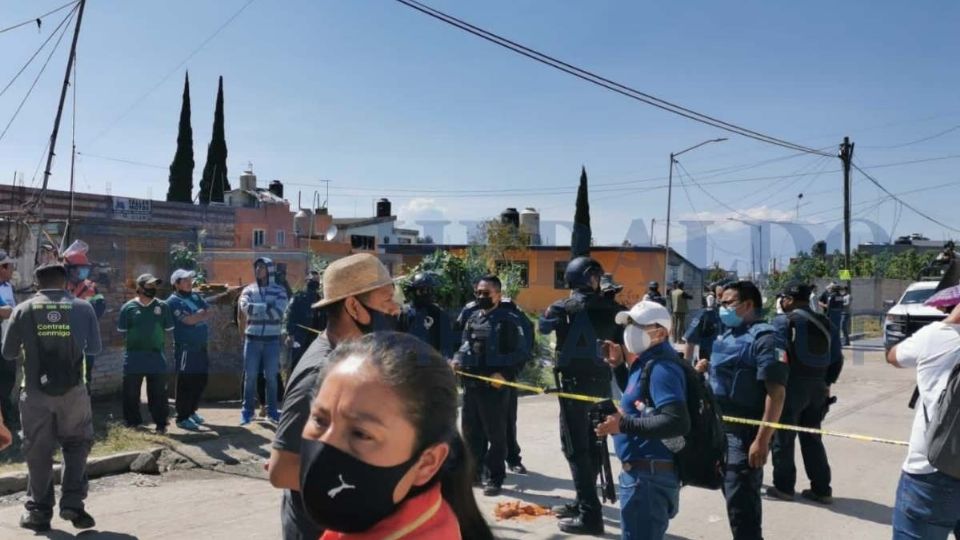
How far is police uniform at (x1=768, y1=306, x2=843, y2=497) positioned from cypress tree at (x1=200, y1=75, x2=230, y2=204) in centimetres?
3644

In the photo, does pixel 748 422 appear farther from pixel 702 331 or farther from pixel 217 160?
pixel 217 160

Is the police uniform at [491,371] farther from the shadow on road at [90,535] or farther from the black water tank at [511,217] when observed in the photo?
the black water tank at [511,217]

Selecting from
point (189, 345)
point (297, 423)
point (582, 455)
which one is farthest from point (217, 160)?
point (297, 423)

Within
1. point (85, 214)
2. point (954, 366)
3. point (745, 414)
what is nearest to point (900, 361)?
point (954, 366)

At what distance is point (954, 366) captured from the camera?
10.9 feet

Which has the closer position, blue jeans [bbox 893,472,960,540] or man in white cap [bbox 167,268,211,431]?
blue jeans [bbox 893,472,960,540]

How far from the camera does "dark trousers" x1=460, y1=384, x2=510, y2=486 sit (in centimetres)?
649

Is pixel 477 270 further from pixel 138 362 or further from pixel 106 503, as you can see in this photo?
pixel 106 503

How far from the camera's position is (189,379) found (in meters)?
8.38

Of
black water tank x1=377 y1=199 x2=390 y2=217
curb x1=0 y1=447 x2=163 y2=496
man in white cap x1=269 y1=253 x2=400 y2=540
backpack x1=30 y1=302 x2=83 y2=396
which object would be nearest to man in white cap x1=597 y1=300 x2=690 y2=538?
man in white cap x1=269 y1=253 x2=400 y2=540

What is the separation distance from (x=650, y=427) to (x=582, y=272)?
261 centimetres

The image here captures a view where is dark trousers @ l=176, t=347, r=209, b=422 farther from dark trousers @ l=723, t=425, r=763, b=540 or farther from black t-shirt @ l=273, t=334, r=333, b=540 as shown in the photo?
black t-shirt @ l=273, t=334, r=333, b=540

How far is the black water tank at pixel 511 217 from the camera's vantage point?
126 feet

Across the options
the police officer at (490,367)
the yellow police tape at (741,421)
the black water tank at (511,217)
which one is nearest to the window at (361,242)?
the black water tank at (511,217)
